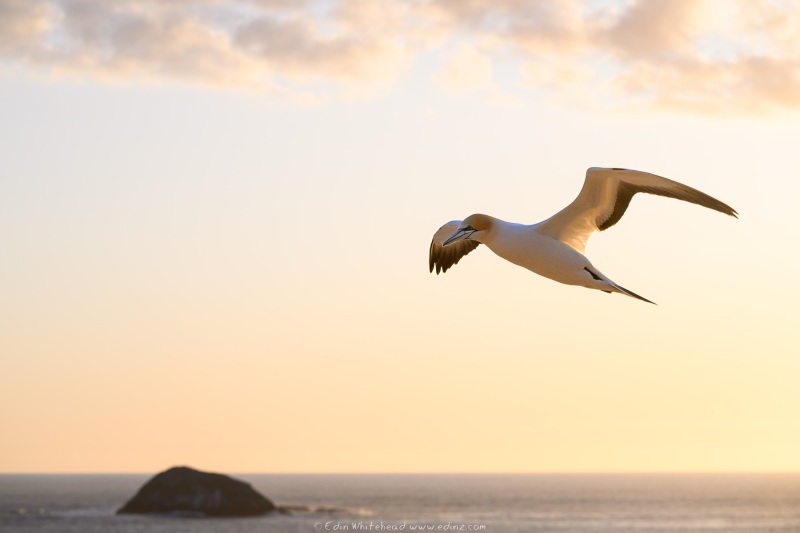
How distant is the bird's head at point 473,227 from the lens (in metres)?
16.6

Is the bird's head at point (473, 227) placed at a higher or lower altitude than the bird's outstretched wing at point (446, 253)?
lower

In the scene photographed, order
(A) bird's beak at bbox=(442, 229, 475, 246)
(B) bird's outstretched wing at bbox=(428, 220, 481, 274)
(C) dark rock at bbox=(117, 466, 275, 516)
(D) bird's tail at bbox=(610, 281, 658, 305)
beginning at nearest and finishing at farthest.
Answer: (D) bird's tail at bbox=(610, 281, 658, 305) < (A) bird's beak at bbox=(442, 229, 475, 246) < (B) bird's outstretched wing at bbox=(428, 220, 481, 274) < (C) dark rock at bbox=(117, 466, 275, 516)

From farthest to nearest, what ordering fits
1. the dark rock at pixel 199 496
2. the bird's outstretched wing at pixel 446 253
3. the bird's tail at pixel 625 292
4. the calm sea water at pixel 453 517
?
the dark rock at pixel 199 496
the calm sea water at pixel 453 517
the bird's outstretched wing at pixel 446 253
the bird's tail at pixel 625 292

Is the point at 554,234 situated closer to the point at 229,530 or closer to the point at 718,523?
the point at 229,530

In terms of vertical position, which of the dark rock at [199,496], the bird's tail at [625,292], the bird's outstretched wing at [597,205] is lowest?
the bird's tail at [625,292]

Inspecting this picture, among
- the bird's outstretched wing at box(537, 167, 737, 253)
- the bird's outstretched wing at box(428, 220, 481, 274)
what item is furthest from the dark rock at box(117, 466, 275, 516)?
the bird's outstretched wing at box(537, 167, 737, 253)

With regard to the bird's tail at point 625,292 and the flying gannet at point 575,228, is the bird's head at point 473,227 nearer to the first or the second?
Result: the flying gannet at point 575,228

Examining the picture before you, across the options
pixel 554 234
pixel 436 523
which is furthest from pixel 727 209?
pixel 436 523

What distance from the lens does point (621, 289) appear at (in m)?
15.1

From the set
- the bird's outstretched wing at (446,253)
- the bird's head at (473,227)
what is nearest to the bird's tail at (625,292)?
the bird's head at (473,227)

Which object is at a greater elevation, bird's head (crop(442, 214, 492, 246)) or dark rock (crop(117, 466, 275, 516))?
dark rock (crop(117, 466, 275, 516))

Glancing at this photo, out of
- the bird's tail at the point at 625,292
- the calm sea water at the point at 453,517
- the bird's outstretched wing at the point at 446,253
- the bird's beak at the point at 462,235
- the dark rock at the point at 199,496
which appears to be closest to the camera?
the bird's tail at the point at 625,292

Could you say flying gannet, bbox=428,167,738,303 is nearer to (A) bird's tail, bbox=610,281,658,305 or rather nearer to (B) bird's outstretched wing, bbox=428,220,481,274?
(A) bird's tail, bbox=610,281,658,305

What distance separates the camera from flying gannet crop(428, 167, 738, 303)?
15.8 metres
